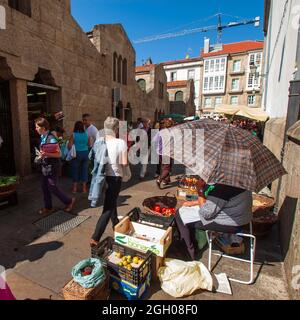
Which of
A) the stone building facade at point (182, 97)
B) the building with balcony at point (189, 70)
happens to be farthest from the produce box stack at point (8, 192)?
the building with balcony at point (189, 70)

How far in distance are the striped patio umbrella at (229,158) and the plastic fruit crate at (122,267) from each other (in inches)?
48.4

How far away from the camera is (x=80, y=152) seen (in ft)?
18.7

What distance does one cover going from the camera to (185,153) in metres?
3.00

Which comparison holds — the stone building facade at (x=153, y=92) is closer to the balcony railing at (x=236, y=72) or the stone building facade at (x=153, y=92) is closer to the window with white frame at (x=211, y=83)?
the window with white frame at (x=211, y=83)

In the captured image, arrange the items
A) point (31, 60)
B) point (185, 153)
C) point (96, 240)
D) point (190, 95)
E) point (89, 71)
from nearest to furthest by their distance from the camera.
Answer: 1. point (185, 153)
2. point (96, 240)
3. point (31, 60)
4. point (89, 71)
5. point (190, 95)

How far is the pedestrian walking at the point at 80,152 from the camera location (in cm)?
553

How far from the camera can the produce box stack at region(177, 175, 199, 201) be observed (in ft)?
16.9

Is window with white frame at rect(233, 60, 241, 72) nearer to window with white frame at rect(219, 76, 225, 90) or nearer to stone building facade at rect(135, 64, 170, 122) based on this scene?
window with white frame at rect(219, 76, 225, 90)

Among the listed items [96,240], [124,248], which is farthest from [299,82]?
[96,240]

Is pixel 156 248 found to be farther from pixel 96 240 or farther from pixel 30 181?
pixel 30 181

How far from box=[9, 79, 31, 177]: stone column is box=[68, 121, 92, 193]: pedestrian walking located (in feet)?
6.97

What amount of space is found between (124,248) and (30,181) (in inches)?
207

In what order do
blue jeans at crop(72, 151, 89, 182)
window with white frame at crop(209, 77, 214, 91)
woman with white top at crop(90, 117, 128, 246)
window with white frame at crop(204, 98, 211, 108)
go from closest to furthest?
woman with white top at crop(90, 117, 128, 246) → blue jeans at crop(72, 151, 89, 182) → window with white frame at crop(209, 77, 214, 91) → window with white frame at crop(204, 98, 211, 108)

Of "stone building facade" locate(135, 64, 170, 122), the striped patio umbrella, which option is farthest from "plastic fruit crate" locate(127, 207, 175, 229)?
"stone building facade" locate(135, 64, 170, 122)
